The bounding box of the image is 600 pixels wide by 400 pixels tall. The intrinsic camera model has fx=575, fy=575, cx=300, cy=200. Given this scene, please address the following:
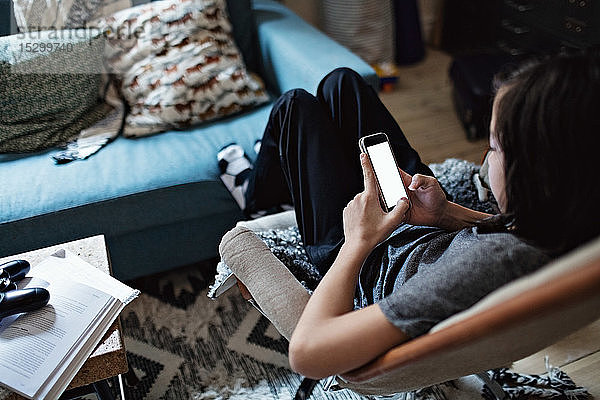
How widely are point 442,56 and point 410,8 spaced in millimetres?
376

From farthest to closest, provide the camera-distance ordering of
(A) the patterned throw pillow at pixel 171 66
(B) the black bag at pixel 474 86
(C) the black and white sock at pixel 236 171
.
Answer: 1. (B) the black bag at pixel 474 86
2. (A) the patterned throw pillow at pixel 171 66
3. (C) the black and white sock at pixel 236 171

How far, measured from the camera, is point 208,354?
5.16 feet

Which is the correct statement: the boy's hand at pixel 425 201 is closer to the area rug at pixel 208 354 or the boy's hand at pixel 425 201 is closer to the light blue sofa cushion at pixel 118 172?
the area rug at pixel 208 354

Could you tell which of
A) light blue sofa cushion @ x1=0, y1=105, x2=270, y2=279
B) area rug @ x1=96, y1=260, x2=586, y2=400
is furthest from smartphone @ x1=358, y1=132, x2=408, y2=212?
light blue sofa cushion @ x1=0, y1=105, x2=270, y2=279

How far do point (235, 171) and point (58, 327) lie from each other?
74 cm

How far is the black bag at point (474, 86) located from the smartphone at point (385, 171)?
4.13ft

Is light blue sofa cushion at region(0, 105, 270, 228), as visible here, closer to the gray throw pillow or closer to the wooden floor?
the gray throw pillow

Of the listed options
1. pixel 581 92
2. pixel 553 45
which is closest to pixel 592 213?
pixel 581 92

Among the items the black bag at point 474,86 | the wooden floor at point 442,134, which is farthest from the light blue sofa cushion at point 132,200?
the black bag at point 474,86

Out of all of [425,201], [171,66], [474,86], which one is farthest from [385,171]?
[474,86]

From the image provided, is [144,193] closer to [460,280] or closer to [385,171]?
[385,171]

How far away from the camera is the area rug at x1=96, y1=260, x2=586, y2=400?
4.77 ft

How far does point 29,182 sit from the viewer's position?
1.60m

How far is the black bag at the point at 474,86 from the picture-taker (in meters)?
2.38
